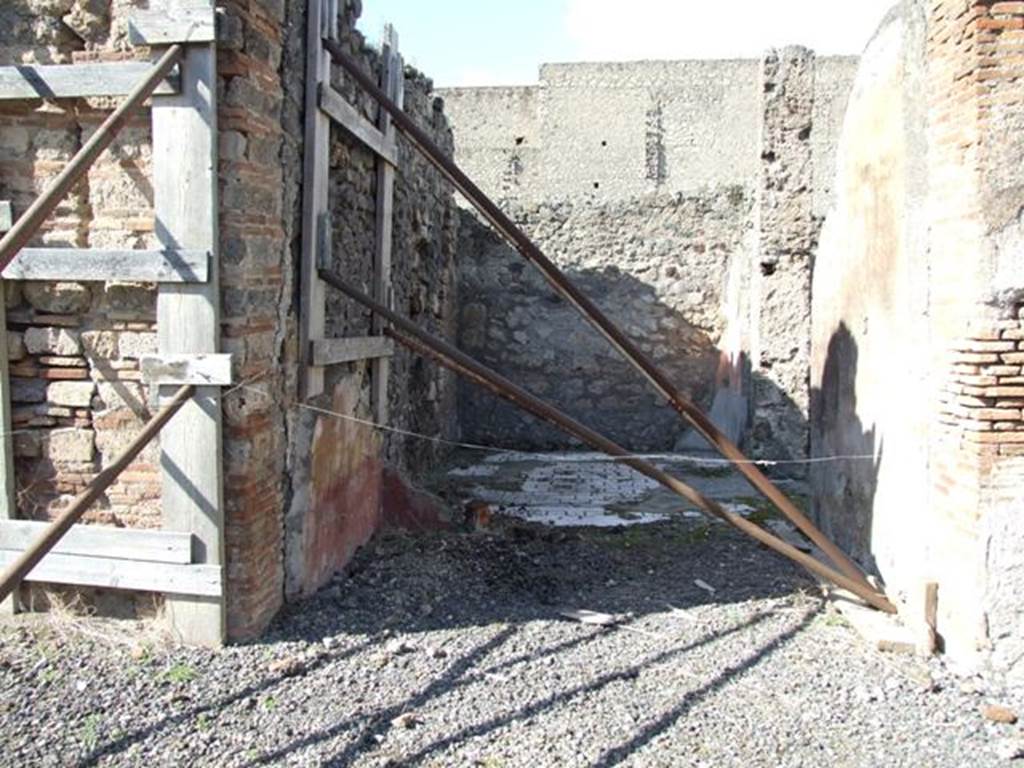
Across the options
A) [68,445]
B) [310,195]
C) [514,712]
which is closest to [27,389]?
[68,445]

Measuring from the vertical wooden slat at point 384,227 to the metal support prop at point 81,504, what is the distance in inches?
83.8

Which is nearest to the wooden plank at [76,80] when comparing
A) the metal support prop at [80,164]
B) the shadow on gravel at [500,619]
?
the metal support prop at [80,164]

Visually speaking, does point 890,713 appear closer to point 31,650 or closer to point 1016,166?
point 1016,166

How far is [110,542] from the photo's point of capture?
388cm

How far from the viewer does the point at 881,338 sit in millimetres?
5141

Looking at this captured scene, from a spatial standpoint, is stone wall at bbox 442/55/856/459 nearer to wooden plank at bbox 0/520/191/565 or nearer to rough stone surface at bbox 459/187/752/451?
rough stone surface at bbox 459/187/752/451

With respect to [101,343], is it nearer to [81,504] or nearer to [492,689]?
[81,504]

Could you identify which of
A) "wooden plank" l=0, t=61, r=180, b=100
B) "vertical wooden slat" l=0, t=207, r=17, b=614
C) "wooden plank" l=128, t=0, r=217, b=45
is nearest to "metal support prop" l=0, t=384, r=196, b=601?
"vertical wooden slat" l=0, t=207, r=17, b=614

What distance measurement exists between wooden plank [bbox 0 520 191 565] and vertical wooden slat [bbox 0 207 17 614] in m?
0.09

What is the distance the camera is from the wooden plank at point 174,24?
3605 mm

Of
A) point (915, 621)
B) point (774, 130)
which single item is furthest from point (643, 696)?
point (774, 130)

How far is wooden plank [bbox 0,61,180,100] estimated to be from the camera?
3.69 meters

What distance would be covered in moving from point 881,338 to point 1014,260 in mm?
1346

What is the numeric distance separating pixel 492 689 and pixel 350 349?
221cm
